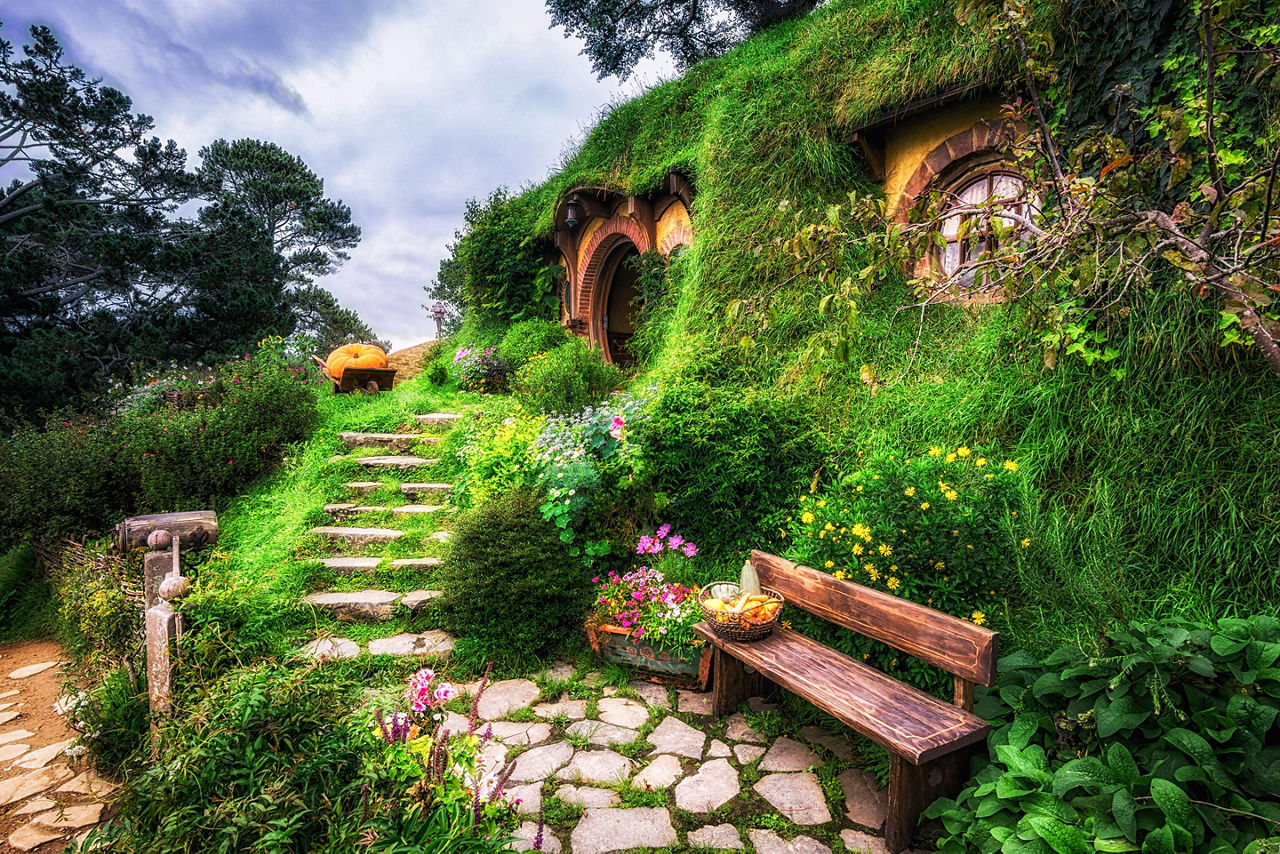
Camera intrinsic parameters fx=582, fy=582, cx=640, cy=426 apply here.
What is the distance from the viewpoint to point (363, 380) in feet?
33.9

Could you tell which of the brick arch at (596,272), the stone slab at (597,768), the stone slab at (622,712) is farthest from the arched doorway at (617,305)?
the stone slab at (597,768)

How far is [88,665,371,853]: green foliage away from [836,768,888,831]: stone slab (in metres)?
1.97

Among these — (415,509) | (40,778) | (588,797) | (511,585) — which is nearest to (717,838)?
(588,797)

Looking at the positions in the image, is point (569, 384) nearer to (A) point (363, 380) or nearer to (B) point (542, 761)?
(B) point (542, 761)

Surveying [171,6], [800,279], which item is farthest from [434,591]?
[171,6]

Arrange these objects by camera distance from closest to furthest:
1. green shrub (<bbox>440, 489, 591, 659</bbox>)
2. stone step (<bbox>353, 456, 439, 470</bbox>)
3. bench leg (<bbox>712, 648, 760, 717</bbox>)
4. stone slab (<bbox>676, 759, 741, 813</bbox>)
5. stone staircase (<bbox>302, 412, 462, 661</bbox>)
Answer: stone slab (<bbox>676, 759, 741, 813</bbox>), bench leg (<bbox>712, 648, 760, 717</bbox>), green shrub (<bbox>440, 489, 591, 659</bbox>), stone staircase (<bbox>302, 412, 462, 661</bbox>), stone step (<bbox>353, 456, 439, 470</bbox>)

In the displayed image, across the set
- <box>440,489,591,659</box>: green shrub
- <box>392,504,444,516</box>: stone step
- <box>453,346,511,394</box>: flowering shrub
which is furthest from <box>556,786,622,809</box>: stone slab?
<box>453,346,511,394</box>: flowering shrub

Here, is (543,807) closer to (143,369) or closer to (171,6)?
(171,6)

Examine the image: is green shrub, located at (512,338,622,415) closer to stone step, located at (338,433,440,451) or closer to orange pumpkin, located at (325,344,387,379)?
stone step, located at (338,433,440,451)

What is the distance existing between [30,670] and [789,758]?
6.22 meters

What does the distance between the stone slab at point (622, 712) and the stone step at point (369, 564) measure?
205 cm

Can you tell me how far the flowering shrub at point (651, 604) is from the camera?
3564 mm

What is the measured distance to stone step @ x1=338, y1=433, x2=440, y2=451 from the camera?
23.5 ft

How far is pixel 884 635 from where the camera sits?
2660mm
